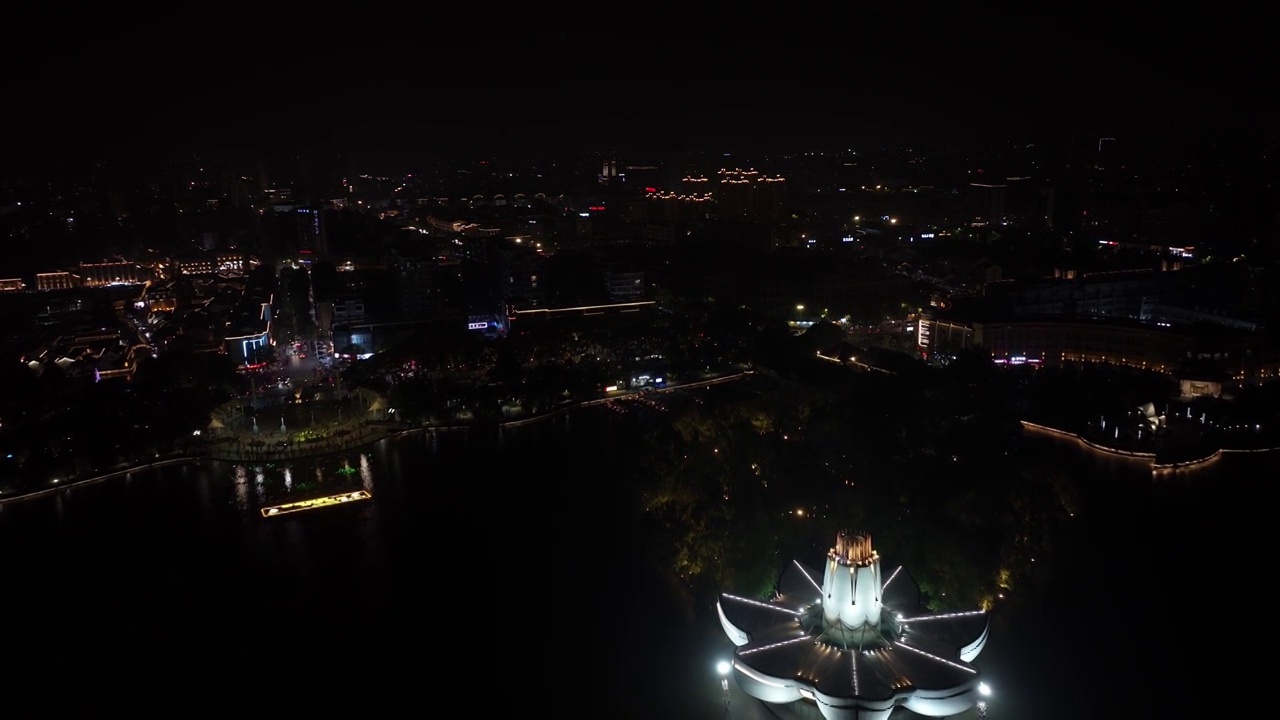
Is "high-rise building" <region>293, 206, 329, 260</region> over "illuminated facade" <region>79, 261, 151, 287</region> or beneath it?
over

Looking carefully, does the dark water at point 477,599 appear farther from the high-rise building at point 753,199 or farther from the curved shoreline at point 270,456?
the high-rise building at point 753,199

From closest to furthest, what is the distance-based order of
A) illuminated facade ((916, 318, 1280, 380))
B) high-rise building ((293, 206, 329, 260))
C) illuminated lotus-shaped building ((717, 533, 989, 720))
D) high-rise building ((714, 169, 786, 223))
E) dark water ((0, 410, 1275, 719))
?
illuminated lotus-shaped building ((717, 533, 989, 720)) → dark water ((0, 410, 1275, 719)) → illuminated facade ((916, 318, 1280, 380)) → high-rise building ((293, 206, 329, 260)) → high-rise building ((714, 169, 786, 223))

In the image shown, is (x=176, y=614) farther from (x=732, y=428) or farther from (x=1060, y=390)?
(x=1060, y=390)

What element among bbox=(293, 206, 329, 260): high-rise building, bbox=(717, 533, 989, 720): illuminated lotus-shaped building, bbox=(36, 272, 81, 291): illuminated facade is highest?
bbox=(293, 206, 329, 260): high-rise building

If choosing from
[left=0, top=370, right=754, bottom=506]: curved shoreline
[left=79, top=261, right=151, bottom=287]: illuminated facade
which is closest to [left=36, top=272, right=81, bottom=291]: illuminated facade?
[left=79, top=261, right=151, bottom=287]: illuminated facade

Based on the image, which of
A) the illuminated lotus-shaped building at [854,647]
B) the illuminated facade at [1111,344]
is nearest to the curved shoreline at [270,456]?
the illuminated facade at [1111,344]

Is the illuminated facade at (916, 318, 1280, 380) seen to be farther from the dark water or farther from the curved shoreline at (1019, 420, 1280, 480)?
the dark water
